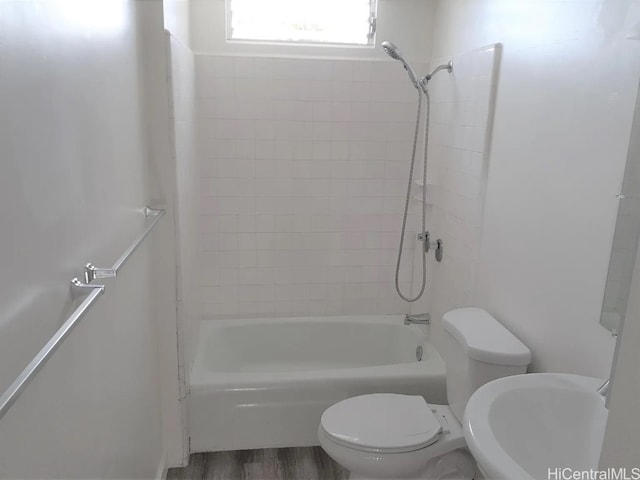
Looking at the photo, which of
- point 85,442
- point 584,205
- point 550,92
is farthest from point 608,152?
point 85,442

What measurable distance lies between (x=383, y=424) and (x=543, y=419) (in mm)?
737

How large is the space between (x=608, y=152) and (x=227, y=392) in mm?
1825

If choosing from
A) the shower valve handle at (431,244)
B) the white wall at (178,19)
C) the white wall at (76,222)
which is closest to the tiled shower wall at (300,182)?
the white wall at (178,19)

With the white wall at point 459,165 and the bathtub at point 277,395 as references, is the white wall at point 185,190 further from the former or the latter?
the white wall at point 459,165

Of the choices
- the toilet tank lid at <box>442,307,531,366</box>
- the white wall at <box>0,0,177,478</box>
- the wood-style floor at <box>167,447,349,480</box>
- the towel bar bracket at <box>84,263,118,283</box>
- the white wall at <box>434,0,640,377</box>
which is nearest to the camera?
the white wall at <box>0,0,177,478</box>

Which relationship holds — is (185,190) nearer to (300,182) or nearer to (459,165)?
(300,182)

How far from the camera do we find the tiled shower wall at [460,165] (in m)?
2.21

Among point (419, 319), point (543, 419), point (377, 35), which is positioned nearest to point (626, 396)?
point (543, 419)

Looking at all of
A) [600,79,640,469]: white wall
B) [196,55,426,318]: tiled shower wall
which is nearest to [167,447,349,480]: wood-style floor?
[196,55,426,318]: tiled shower wall

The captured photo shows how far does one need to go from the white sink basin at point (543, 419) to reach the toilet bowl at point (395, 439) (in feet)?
2.05

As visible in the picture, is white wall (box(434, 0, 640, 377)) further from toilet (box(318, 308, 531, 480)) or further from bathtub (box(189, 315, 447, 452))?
bathtub (box(189, 315, 447, 452))

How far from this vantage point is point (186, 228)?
7.97 feet

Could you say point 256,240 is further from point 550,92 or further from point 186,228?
point 550,92

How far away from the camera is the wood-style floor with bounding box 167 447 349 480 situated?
2357 millimetres
